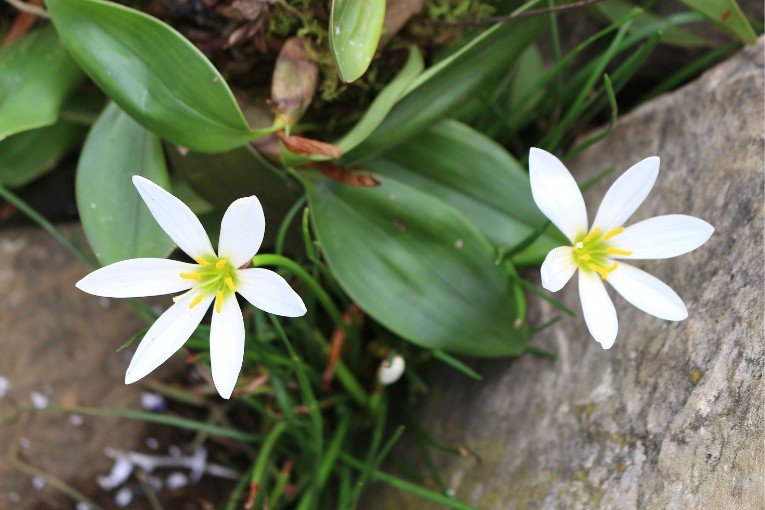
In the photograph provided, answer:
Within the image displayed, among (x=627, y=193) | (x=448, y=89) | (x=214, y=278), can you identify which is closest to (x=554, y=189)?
(x=627, y=193)

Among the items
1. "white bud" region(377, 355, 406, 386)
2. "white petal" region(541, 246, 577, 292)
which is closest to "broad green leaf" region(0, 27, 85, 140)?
"white bud" region(377, 355, 406, 386)

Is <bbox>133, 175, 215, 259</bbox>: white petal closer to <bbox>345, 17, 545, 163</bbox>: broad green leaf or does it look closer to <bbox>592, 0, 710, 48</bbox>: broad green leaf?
<bbox>345, 17, 545, 163</bbox>: broad green leaf

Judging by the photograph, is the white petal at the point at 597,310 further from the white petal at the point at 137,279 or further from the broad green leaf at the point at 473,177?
the white petal at the point at 137,279

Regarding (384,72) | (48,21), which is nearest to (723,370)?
(384,72)

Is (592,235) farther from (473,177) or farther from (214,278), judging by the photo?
(214,278)

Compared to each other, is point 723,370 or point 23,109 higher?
point 723,370

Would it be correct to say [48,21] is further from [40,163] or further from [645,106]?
[645,106]

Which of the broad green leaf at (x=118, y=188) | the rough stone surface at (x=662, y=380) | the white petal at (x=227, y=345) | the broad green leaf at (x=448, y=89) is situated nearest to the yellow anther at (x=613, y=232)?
the rough stone surface at (x=662, y=380)
